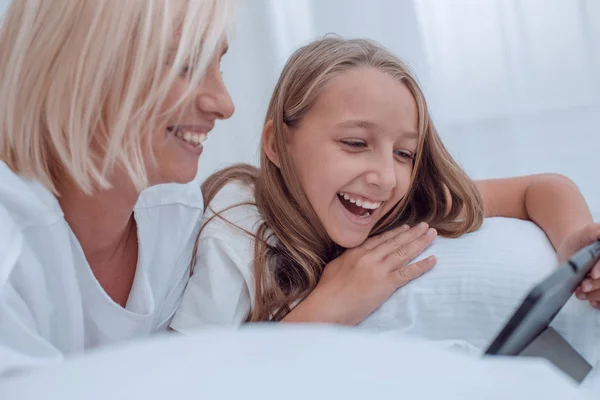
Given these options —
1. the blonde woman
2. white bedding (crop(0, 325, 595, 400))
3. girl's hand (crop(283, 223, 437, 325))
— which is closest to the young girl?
girl's hand (crop(283, 223, 437, 325))

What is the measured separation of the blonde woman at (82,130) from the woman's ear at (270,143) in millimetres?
240

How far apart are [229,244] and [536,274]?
1.45ft

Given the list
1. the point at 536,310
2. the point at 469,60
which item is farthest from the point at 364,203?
the point at 469,60

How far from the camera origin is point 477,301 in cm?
103

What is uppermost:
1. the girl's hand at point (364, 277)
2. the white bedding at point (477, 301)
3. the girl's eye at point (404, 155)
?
the girl's eye at point (404, 155)

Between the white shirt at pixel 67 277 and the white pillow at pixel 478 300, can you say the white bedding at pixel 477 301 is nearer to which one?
the white pillow at pixel 478 300

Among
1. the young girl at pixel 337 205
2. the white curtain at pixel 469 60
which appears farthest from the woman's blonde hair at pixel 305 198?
the white curtain at pixel 469 60

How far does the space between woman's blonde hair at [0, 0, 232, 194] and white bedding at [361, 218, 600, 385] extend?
1.33ft

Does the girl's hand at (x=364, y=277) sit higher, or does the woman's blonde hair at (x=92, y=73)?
the woman's blonde hair at (x=92, y=73)

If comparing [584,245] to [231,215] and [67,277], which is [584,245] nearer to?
[231,215]

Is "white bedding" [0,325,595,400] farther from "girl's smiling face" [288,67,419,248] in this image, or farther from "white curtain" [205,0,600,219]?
"white curtain" [205,0,600,219]

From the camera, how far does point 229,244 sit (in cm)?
112

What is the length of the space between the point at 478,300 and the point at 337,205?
26 centimetres

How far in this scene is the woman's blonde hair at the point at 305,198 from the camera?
1.15 metres
